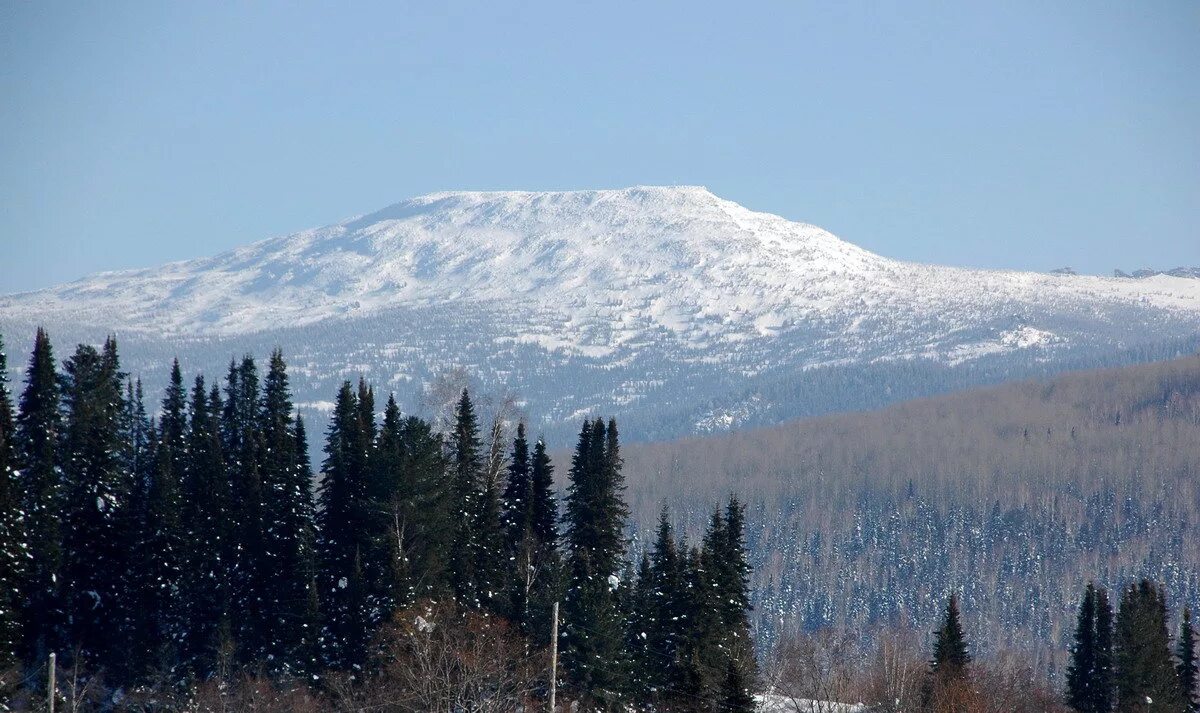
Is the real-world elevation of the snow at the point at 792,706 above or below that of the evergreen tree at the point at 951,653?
below

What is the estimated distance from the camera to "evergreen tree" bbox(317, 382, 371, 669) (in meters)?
72.7

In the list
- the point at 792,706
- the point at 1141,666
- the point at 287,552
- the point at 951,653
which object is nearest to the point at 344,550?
the point at 287,552

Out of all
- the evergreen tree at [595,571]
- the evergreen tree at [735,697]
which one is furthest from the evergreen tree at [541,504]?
the evergreen tree at [735,697]

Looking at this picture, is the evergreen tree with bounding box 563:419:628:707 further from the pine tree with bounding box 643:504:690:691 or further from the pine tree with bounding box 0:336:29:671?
the pine tree with bounding box 0:336:29:671

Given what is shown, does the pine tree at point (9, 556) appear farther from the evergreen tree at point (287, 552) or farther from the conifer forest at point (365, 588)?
the evergreen tree at point (287, 552)

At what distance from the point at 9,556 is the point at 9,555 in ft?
0.13

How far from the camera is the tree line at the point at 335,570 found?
68.1 metres

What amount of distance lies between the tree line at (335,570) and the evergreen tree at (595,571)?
0.10m

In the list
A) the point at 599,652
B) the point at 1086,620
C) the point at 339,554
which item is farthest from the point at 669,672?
the point at 1086,620

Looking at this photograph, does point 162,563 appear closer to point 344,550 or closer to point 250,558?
point 250,558

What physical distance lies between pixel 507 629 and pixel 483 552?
8.16 m

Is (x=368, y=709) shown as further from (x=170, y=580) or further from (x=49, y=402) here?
(x=49, y=402)

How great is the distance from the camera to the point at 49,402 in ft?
263

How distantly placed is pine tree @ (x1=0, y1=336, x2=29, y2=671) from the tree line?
0.14 m
